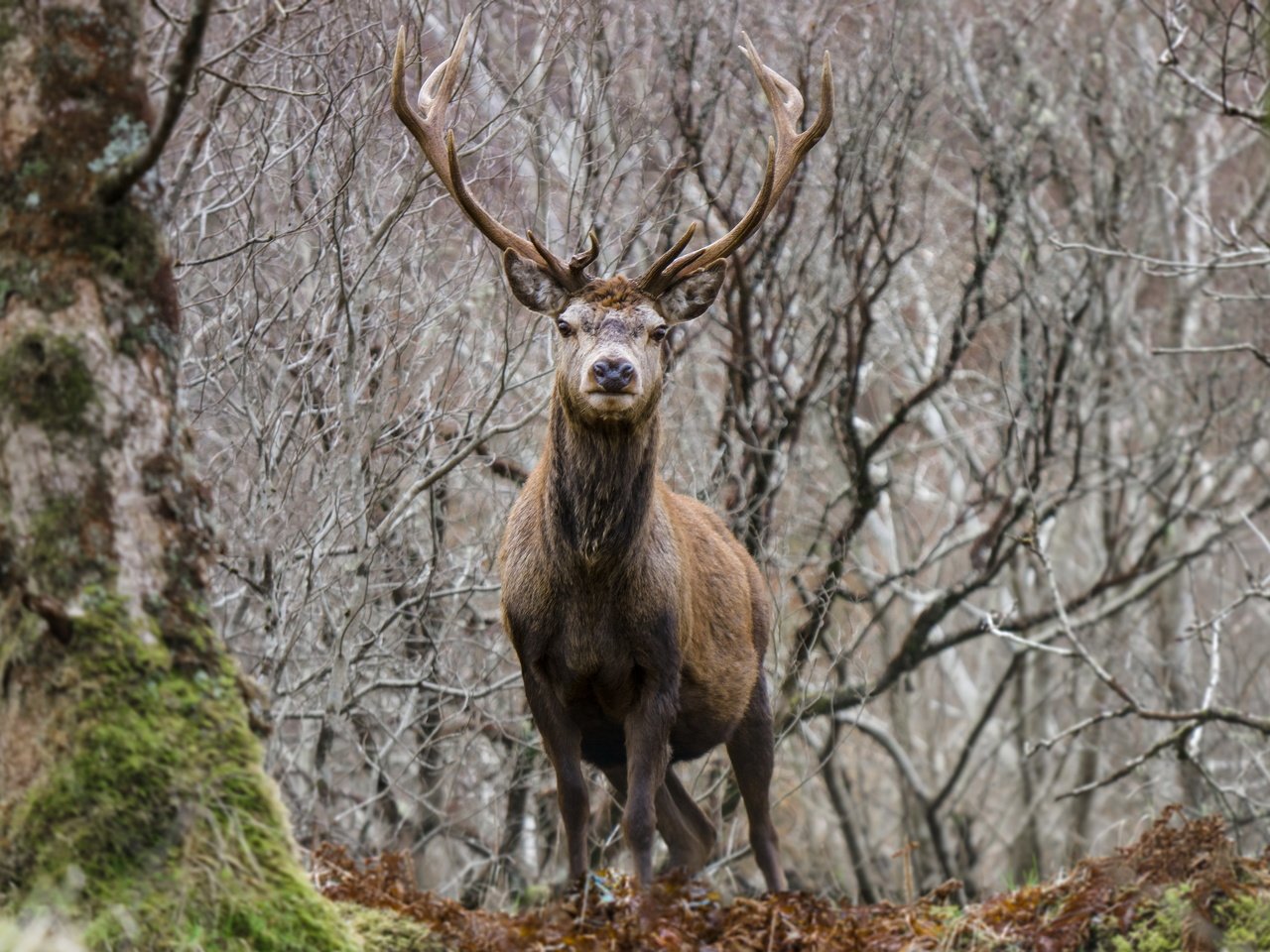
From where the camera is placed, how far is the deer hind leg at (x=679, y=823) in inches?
306

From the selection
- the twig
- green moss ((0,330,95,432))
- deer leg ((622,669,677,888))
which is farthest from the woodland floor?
the twig

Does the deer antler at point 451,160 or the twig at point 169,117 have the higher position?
the deer antler at point 451,160

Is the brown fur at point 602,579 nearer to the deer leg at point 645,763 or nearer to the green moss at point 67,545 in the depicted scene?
the deer leg at point 645,763

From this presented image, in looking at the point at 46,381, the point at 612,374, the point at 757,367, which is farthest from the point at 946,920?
the point at 757,367

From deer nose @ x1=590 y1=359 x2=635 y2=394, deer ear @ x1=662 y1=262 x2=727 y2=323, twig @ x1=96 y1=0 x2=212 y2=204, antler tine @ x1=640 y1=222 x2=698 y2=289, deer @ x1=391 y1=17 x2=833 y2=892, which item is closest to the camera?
twig @ x1=96 y1=0 x2=212 y2=204

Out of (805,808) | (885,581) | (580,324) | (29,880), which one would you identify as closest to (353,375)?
(580,324)

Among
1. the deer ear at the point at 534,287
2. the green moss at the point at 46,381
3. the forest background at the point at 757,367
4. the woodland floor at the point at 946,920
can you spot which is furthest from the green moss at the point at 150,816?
the deer ear at the point at 534,287

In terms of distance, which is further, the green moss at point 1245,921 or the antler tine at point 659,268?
the antler tine at point 659,268

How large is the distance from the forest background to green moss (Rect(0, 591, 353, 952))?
2.14 feet

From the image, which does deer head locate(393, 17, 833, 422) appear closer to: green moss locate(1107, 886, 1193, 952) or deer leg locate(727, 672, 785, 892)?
deer leg locate(727, 672, 785, 892)

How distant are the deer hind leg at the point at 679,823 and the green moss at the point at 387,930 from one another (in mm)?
2137

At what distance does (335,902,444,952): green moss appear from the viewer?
543 cm

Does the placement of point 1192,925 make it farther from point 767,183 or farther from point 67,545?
point 67,545

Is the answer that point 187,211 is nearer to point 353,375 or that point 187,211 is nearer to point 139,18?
point 353,375
